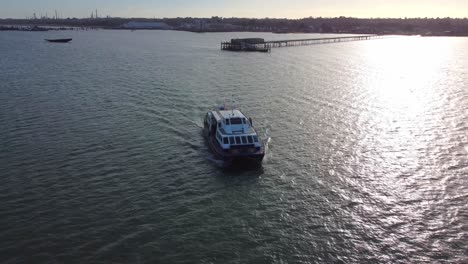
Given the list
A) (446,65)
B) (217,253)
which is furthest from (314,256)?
(446,65)

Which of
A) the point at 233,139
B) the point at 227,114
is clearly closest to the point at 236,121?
the point at 227,114

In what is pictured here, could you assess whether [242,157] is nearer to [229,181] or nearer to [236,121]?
[229,181]

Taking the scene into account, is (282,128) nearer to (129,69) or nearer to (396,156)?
(396,156)

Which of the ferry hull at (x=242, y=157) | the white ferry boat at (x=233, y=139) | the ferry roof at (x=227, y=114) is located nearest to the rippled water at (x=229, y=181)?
the ferry hull at (x=242, y=157)

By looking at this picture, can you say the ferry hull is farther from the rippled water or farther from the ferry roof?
the ferry roof

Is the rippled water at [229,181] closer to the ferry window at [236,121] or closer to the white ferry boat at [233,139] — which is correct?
the white ferry boat at [233,139]

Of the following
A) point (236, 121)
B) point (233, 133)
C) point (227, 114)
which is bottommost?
point (233, 133)

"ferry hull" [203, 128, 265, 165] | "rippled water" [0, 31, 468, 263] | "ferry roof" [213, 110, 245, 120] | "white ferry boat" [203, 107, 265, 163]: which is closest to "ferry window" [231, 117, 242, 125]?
"white ferry boat" [203, 107, 265, 163]
